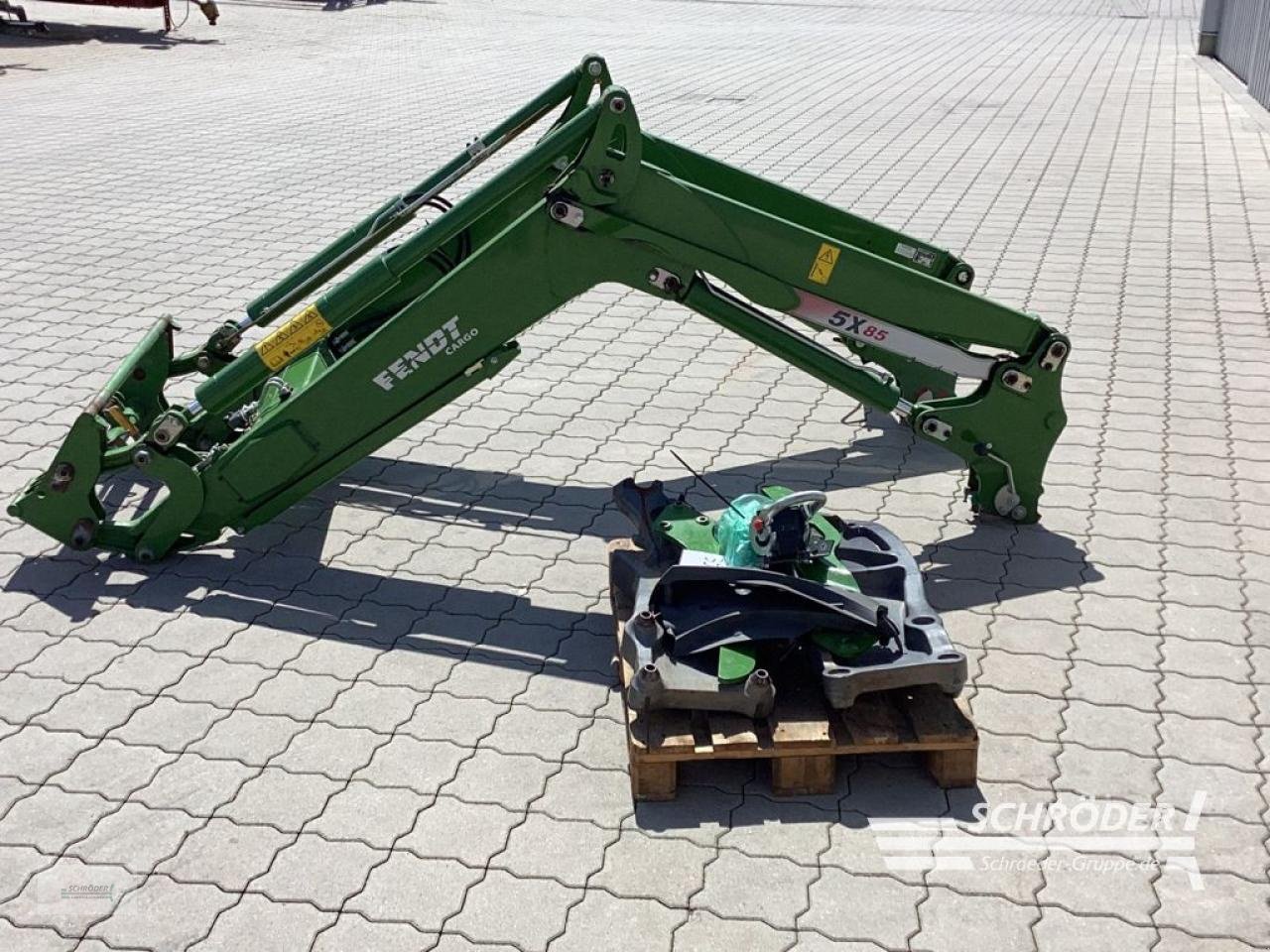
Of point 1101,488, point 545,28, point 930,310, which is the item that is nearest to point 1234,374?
point 1101,488

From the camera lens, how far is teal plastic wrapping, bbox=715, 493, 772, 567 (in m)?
4.46

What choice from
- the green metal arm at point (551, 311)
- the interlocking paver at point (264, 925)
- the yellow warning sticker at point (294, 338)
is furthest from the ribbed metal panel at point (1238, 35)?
the interlocking paver at point (264, 925)

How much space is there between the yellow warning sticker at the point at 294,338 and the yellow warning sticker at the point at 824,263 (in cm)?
194

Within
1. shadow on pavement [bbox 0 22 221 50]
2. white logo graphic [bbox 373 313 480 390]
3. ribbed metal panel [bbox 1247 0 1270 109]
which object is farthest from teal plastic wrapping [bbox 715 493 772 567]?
shadow on pavement [bbox 0 22 221 50]

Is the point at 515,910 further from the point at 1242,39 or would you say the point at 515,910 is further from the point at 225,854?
the point at 1242,39

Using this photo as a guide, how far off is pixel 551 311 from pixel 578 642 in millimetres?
1312

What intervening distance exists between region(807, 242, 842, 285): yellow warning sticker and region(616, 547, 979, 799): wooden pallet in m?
1.72

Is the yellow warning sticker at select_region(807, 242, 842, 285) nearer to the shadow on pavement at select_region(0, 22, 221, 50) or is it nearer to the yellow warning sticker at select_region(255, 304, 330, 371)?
the yellow warning sticker at select_region(255, 304, 330, 371)

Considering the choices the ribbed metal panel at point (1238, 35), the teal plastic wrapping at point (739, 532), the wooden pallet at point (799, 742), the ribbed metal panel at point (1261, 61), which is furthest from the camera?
A: the ribbed metal panel at point (1238, 35)

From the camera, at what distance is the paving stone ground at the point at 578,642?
3646 millimetres

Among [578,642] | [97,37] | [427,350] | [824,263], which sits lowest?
[578,642]

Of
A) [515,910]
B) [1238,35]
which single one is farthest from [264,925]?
[1238,35]

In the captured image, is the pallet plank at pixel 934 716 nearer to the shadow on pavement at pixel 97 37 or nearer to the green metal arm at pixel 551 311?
the green metal arm at pixel 551 311
